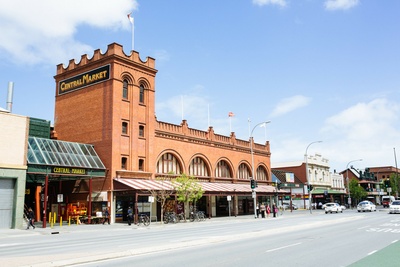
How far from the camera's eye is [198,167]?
152 ft

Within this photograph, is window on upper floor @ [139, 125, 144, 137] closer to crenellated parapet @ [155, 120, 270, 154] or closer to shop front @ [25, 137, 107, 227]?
crenellated parapet @ [155, 120, 270, 154]

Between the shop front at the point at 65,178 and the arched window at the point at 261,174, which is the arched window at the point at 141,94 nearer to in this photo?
the shop front at the point at 65,178

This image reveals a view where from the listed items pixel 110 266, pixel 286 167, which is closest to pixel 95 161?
pixel 110 266

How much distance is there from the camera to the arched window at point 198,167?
148 ft

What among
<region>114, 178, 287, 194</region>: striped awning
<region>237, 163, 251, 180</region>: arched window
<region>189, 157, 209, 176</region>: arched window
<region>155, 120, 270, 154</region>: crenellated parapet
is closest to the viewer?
<region>114, 178, 287, 194</region>: striped awning

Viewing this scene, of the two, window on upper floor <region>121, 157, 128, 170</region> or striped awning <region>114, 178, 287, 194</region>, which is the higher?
window on upper floor <region>121, 157, 128, 170</region>

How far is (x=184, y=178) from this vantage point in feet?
119

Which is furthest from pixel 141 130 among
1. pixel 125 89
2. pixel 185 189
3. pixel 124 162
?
pixel 185 189

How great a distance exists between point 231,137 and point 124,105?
63.0 ft

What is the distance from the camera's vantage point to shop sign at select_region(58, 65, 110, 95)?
38.4m

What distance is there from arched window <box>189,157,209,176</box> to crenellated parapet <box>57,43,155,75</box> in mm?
12245

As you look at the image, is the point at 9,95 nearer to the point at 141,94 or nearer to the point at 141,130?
the point at 141,94

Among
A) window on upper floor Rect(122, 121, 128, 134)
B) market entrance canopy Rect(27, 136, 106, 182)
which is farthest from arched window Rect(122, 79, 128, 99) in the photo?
market entrance canopy Rect(27, 136, 106, 182)

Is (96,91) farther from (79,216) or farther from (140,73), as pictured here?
(79,216)
